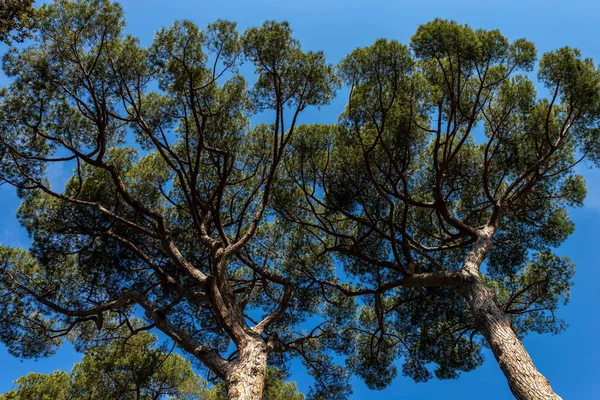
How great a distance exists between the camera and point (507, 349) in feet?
19.0

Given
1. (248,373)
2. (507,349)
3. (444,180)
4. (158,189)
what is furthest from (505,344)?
(158,189)

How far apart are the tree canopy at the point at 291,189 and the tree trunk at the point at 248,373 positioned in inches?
1.8

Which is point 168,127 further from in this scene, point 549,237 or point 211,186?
point 549,237

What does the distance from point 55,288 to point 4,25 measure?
18.8ft

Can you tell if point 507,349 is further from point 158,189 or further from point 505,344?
point 158,189

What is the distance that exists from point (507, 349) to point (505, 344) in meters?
0.08

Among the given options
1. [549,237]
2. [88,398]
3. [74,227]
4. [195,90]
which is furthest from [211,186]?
[549,237]

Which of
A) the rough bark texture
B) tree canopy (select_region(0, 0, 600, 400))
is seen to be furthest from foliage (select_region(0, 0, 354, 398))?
the rough bark texture

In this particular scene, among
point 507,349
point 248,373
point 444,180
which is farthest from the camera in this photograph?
point 444,180

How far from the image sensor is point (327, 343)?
10.6 meters

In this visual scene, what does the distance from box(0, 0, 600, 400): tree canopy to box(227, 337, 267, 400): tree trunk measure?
46 mm

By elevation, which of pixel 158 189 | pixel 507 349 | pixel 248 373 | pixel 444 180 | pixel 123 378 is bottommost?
pixel 507 349

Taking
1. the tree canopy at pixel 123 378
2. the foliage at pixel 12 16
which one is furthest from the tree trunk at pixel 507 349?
the foliage at pixel 12 16

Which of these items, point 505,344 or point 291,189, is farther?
point 291,189
